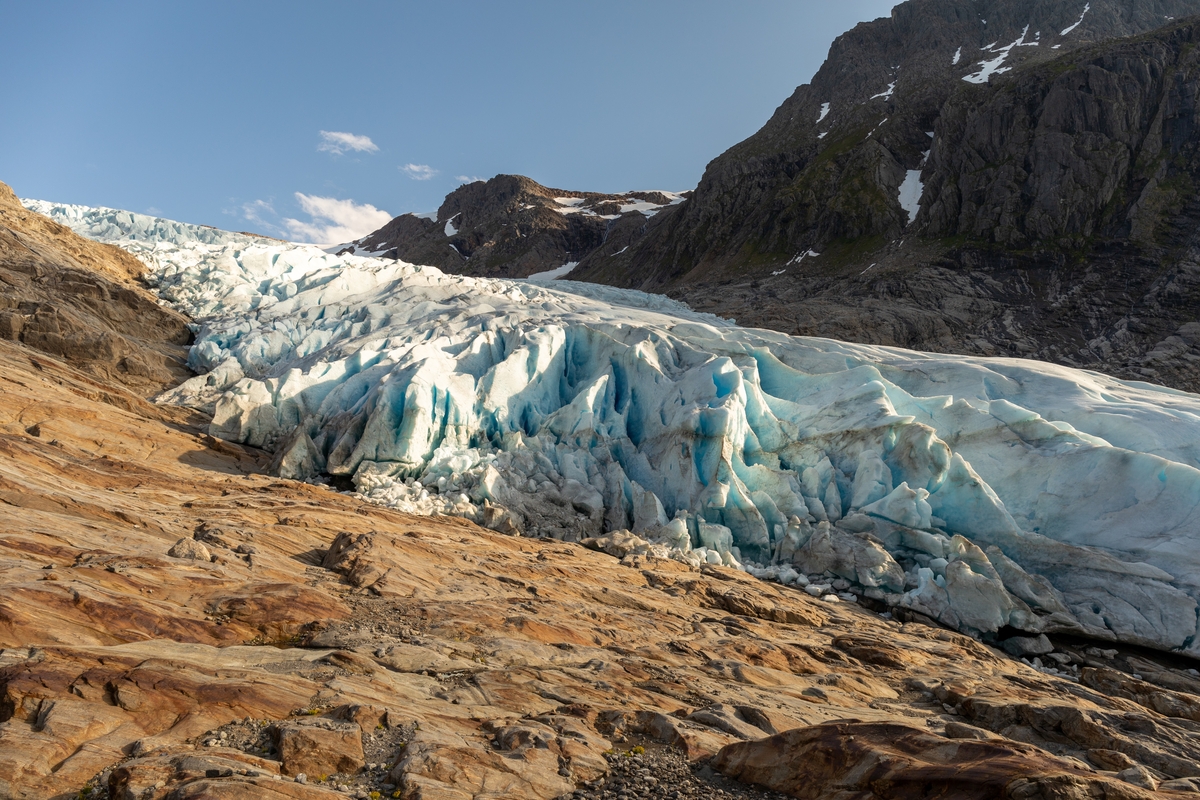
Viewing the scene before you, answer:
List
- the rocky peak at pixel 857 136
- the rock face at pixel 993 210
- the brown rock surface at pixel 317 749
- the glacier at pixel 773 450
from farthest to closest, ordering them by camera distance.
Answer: the rocky peak at pixel 857 136, the rock face at pixel 993 210, the glacier at pixel 773 450, the brown rock surface at pixel 317 749

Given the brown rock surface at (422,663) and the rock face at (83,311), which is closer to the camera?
the brown rock surface at (422,663)

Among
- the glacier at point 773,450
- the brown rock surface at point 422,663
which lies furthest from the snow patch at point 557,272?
the brown rock surface at point 422,663

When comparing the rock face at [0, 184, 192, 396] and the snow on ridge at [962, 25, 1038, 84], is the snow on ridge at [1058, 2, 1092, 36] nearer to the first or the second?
the snow on ridge at [962, 25, 1038, 84]

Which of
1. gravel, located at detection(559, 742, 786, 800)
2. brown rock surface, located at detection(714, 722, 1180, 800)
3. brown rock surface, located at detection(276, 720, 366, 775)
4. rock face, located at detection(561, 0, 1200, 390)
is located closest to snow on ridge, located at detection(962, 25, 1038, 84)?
rock face, located at detection(561, 0, 1200, 390)

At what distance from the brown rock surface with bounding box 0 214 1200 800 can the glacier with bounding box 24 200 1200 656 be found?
181cm

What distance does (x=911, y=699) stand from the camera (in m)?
10.8

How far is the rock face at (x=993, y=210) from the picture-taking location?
51.7 m

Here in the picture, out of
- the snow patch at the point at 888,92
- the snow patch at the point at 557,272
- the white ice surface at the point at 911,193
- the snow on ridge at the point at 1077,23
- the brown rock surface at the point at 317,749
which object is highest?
the snow on ridge at the point at 1077,23

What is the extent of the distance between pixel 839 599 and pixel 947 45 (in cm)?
10772

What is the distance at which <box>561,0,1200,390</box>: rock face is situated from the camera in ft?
169

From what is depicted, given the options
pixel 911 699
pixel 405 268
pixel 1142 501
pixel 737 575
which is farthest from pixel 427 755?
pixel 405 268

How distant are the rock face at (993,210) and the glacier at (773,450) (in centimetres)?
2803

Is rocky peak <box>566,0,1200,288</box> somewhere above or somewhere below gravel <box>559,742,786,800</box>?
above

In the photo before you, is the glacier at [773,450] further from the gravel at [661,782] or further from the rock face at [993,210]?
the rock face at [993,210]
